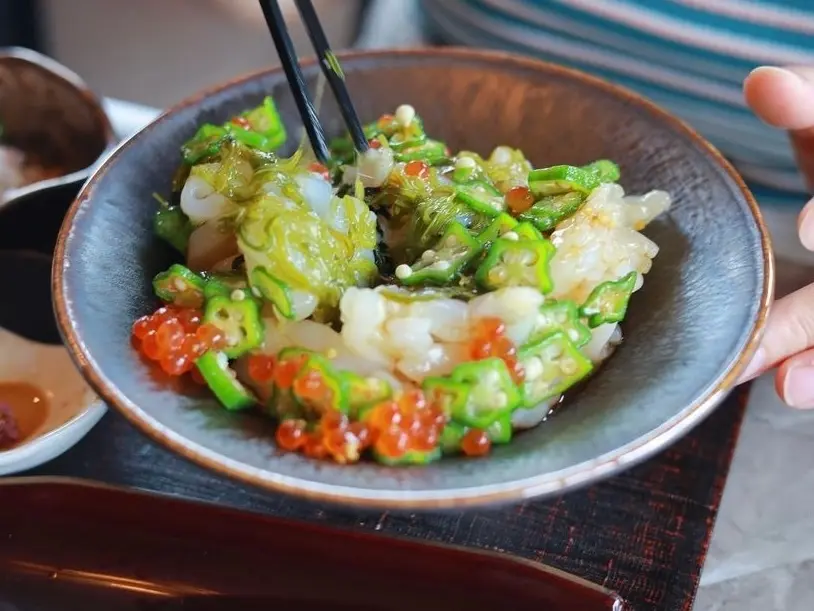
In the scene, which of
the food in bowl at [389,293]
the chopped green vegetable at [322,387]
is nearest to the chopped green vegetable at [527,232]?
the food in bowl at [389,293]

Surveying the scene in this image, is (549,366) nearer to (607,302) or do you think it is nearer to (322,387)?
(607,302)

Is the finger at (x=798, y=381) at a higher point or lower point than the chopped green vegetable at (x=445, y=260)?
lower

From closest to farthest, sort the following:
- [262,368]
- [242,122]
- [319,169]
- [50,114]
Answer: [262,368]
[319,169]
[242,122]
[50,114]

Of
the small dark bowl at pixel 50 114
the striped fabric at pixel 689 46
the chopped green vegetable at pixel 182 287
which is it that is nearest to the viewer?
the chopped green vegetable at pixel 182 287

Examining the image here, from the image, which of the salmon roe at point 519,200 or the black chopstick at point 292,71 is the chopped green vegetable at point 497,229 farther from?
the black chopstick at point 292,71

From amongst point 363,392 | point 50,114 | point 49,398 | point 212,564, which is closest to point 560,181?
point 363,392

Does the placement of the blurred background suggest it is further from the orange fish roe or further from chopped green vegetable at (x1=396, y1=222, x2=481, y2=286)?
the orange fish roe

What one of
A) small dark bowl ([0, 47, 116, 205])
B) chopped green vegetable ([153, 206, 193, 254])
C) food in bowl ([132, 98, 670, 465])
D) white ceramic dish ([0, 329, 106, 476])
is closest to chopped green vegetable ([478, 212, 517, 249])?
food in bowl ([132, 98, 670, 465])
